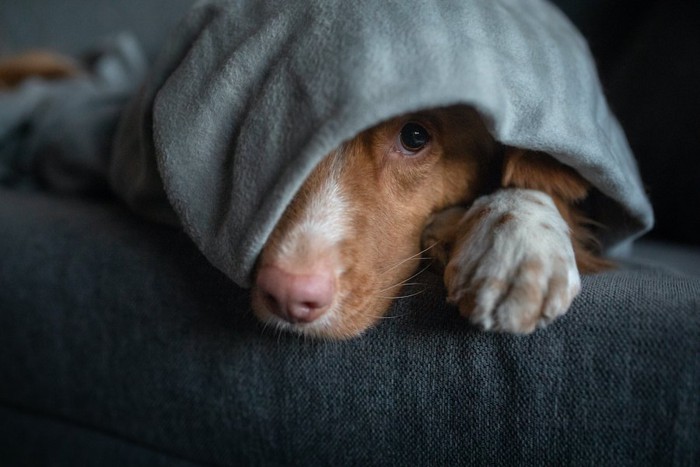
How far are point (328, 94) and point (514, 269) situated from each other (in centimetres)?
35

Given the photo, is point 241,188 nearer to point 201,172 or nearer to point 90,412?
point 201,172

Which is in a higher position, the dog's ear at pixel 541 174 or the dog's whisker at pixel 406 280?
the dog's ear at pixel 541 174

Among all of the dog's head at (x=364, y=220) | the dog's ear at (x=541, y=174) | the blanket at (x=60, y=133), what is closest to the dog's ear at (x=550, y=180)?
the dog's ear at (x=541, y=174)

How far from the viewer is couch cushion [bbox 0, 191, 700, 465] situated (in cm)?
77

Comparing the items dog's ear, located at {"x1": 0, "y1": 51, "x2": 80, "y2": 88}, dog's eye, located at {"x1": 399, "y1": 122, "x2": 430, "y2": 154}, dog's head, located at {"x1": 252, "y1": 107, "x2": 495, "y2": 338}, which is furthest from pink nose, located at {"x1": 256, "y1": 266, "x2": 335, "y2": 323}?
Answer: dog's ear, located at {"x1": 0, "y1": 51, "x2": 80, "y2": 88}

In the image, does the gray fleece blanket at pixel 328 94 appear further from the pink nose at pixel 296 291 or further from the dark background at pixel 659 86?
Result: the dark background at pixel 659 86

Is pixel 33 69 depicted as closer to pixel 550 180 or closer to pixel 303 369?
pixel 303 369

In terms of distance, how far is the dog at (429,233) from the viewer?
81 cm

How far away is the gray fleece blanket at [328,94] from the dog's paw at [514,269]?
12 centimetres

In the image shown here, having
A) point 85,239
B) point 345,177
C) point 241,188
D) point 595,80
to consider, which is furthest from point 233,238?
point 595,80

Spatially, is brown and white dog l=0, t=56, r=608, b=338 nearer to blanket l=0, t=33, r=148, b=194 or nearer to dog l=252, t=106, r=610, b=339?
dog l=252, t=106, r=610, b=339

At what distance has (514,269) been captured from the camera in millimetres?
808

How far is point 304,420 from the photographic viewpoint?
974 millimetres

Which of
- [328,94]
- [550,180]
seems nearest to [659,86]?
[550,180]
